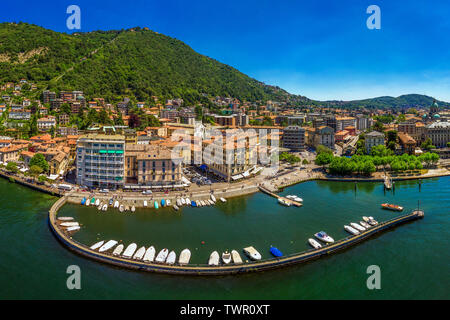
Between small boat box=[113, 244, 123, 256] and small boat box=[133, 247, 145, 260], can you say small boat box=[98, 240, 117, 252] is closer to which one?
small boat box=[113, 244, 123, 256]

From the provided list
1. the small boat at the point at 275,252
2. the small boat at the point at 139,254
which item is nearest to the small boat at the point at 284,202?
the small boat at the point at 275,252

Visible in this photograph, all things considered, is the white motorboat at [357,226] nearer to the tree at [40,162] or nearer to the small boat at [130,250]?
the small boat at [130,250]

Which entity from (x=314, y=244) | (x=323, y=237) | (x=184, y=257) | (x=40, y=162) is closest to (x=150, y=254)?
(x=184, y=257)

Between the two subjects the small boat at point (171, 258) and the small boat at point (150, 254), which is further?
the small boat at point (150, 254)

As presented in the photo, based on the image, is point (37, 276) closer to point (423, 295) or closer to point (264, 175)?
point (423, 295)

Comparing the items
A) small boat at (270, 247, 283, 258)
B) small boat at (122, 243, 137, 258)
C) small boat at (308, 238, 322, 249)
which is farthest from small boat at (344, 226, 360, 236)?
small boat at (122, 243, 137, 258)

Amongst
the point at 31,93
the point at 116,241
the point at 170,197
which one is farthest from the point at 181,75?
the point at 116,241

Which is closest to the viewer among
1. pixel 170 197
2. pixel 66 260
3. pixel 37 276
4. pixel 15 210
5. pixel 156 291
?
pixel 156 291
